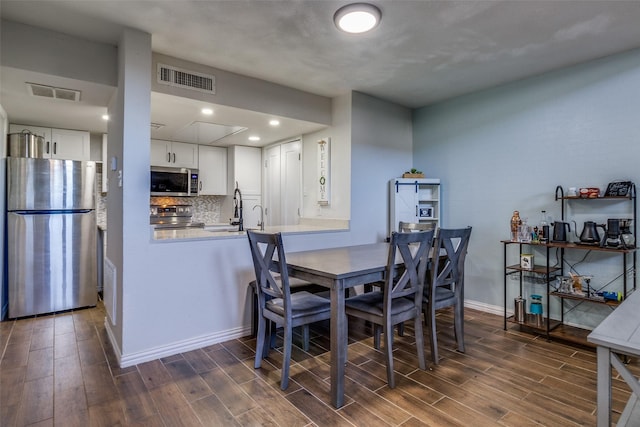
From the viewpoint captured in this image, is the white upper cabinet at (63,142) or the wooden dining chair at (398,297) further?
the white upper cabinet at (63,142)

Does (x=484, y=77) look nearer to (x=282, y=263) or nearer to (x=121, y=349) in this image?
(x=282, y=263)

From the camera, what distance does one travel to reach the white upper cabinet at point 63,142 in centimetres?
396

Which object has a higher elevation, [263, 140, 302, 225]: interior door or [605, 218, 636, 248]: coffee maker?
[263, 140, 302, 225]: interior door

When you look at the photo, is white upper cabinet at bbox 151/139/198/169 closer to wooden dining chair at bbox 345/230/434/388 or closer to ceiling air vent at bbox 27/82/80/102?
ceiling air vent at bbox 27/82/80/102

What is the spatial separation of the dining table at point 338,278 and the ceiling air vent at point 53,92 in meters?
2.31

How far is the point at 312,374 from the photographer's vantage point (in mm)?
2281

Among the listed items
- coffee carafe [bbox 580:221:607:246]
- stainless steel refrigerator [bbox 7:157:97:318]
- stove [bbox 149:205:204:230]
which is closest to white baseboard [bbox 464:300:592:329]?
coffee carafe [bbox 580:221:607:246]

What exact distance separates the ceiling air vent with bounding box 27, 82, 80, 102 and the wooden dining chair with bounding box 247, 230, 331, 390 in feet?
6.71

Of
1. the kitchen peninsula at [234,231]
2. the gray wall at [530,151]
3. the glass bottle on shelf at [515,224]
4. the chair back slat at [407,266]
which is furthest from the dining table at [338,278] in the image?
the gray wall at [530,151]

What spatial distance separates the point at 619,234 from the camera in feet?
8.77

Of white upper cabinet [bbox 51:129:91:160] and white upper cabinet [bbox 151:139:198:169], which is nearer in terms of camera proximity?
white upper cabinet [bbox 51:129:91:160]

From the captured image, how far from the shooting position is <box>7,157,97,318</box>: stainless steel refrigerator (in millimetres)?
3449

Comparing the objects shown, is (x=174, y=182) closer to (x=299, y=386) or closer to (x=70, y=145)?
(x=70, y=145)

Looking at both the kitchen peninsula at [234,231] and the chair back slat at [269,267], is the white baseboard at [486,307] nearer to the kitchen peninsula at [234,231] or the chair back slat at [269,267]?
the kitchen peninsula at [234,231]
